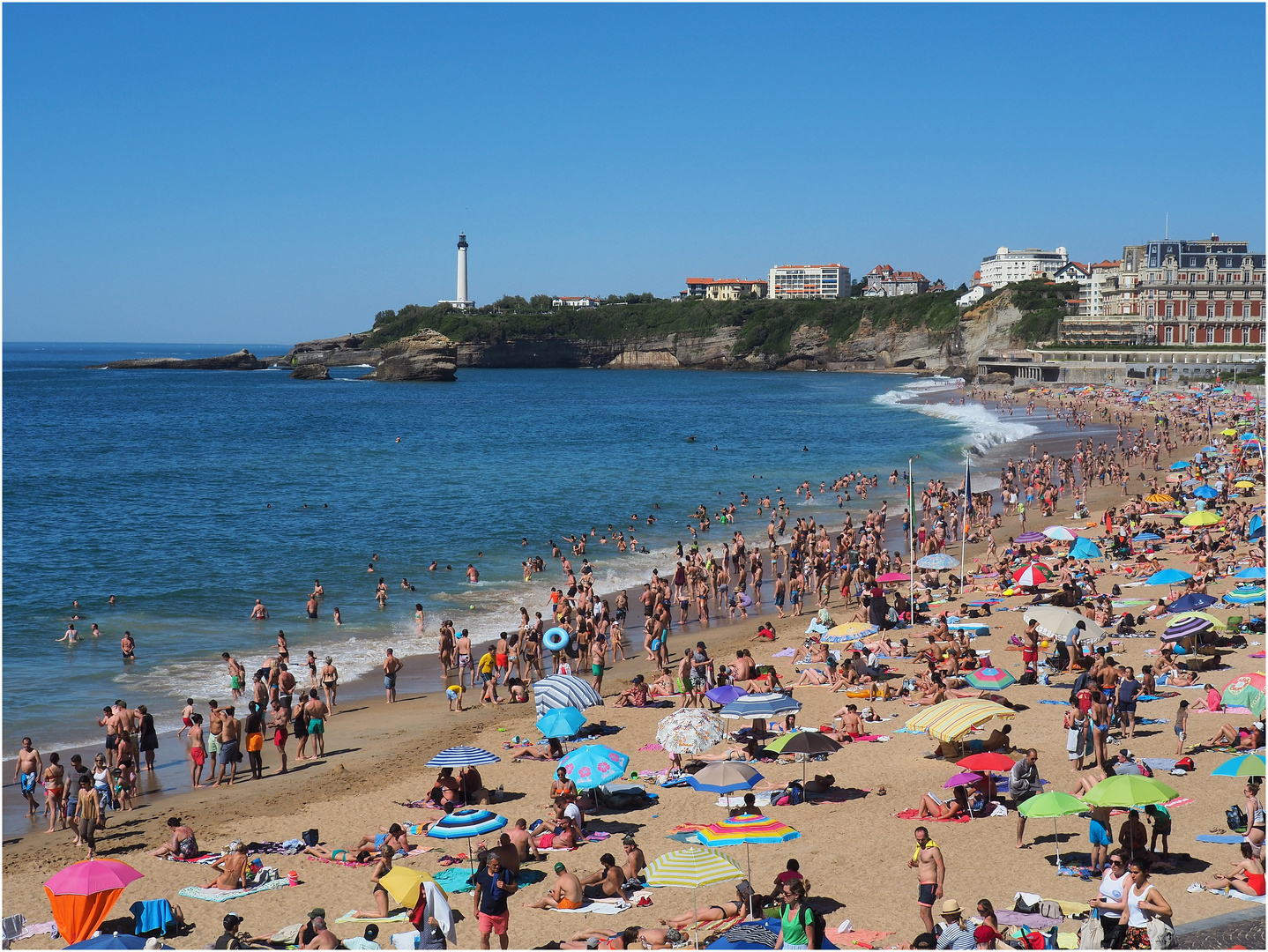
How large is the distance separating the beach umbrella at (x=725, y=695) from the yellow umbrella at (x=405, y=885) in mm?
5951

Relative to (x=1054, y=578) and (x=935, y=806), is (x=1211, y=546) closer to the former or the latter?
(x=1054, y=578)

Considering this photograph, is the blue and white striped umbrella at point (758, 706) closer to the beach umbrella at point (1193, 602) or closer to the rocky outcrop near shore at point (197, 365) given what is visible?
the beach umbrella at point (1193, 602)

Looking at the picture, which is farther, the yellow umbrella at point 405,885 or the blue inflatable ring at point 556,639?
the blue inflatable ring at point 556,639

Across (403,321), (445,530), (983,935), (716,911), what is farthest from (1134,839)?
(403,321)

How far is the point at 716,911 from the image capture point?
9.30 meters

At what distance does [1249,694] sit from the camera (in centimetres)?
1288

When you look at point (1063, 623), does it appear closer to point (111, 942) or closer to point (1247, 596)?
point (1247, 596)

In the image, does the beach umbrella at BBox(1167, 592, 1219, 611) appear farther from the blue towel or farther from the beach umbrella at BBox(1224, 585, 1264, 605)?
the blue towel

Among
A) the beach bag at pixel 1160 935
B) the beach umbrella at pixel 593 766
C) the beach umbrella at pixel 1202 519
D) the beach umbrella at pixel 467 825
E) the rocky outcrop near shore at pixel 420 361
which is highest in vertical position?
the rocky outcrop near shore at pixel 420 361

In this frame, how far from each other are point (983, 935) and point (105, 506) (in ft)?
131

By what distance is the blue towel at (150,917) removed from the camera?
9688 millimetres

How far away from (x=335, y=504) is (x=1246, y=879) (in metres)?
35.9

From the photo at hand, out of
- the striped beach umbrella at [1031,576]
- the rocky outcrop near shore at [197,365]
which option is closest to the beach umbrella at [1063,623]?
the striped beach umbrella at [1031,576]

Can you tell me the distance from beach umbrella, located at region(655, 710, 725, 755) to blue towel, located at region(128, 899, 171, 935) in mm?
5952
